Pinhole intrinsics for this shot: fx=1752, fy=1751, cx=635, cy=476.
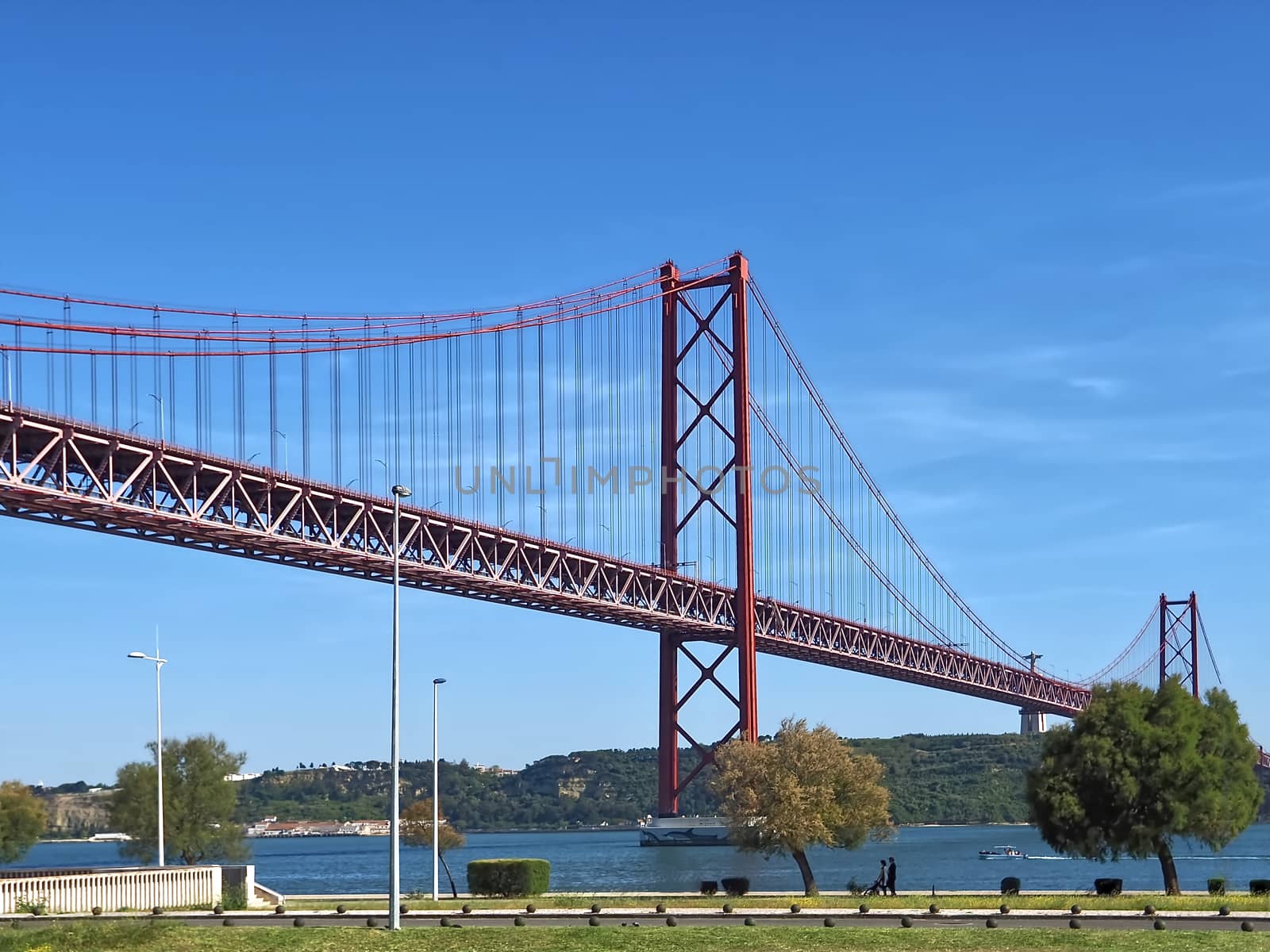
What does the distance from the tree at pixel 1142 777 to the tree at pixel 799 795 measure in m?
A: 7.03

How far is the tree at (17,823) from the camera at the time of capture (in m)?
80.1

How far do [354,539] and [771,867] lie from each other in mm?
40808

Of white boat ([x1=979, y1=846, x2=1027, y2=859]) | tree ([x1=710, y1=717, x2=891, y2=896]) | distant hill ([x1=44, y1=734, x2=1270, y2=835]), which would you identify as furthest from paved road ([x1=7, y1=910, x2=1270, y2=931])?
distant hill ([x1=44, y1=734, x2=1270, y2=835])

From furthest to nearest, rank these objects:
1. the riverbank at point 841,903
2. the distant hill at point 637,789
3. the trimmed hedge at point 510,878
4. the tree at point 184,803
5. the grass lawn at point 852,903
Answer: the distant hill at point 637,789 < the tree at point 184,803 < the trimmed hedge at point 510,878 < the grass lawn at point 852,903 < the riverbank at point 841,903

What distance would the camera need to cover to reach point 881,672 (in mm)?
97312

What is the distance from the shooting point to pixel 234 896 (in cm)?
4053

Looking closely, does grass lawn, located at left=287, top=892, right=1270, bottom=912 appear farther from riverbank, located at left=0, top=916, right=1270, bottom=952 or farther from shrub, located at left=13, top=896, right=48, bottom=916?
riverbank, located at left=0, top=916, right=1270, bottom=952

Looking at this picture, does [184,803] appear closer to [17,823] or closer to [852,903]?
[17,823]

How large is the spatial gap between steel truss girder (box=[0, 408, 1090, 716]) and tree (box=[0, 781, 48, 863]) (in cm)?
2606

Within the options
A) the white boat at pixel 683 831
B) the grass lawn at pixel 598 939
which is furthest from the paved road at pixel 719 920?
the white boat at pixel 683 831

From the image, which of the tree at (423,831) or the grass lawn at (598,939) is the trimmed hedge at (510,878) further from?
the grass lawn at (598,939)

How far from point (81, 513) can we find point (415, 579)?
17553 millimetres

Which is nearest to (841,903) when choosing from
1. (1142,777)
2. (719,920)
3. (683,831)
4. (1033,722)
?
(719,920)

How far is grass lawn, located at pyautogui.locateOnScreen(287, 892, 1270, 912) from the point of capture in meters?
37.3
